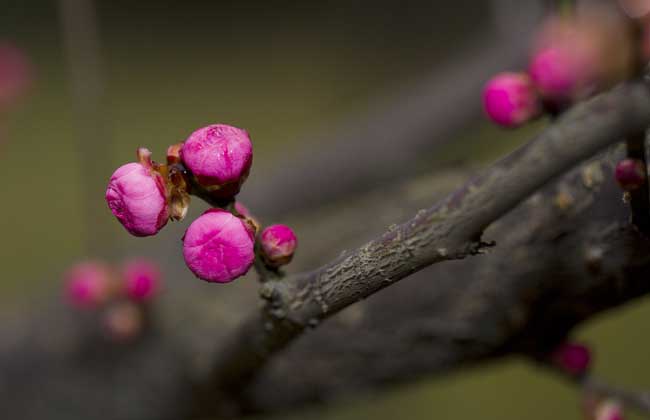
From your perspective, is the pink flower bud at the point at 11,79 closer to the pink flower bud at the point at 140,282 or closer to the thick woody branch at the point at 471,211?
the pink flower bud at the point at 140,282

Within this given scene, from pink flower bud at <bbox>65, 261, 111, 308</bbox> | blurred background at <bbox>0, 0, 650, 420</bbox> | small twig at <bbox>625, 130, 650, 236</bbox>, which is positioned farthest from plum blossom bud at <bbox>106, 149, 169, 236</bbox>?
blurred background at <bbox>0, 0, 650, 420</bbox>

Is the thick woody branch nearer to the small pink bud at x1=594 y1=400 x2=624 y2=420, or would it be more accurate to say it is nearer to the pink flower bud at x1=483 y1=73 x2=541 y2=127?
the pink flower bud at x1=483 y1=73 x2=541 y2=127

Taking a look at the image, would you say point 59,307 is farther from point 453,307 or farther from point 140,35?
point 140,35

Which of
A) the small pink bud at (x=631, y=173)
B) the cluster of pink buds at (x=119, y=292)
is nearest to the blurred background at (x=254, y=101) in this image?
the cluster of pink buds at (x=119, y=292)

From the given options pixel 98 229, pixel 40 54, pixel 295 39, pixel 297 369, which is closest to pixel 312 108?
pixel 295 39

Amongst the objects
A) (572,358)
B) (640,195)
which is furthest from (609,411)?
(640,195)
